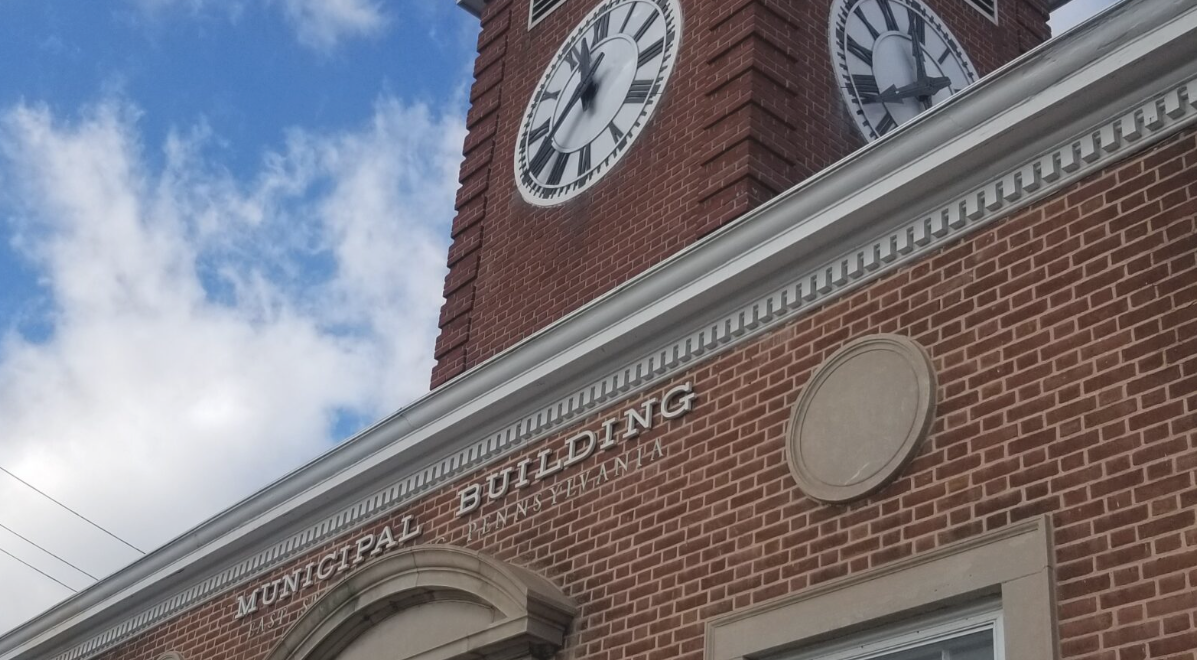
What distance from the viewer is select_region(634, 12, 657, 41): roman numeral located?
525 inches

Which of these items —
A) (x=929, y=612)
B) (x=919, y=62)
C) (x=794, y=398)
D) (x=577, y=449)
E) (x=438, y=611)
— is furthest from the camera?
(x=919, y=62)

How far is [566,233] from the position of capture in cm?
1277

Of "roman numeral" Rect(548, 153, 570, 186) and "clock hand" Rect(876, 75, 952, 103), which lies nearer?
"clock hand" Rect(876, 75, 952, 103)

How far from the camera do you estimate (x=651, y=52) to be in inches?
516

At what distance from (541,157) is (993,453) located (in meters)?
7.30

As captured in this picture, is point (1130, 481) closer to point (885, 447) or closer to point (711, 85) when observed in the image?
point (885, 447)

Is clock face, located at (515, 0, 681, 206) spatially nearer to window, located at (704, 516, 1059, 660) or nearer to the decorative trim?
the decorative trim

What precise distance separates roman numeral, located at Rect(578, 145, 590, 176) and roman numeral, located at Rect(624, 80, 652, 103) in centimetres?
52

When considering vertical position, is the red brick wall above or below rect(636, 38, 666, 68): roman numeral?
below

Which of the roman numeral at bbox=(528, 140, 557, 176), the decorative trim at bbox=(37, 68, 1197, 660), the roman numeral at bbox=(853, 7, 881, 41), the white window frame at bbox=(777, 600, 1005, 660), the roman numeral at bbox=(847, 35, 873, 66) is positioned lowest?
the white window frame at bbox=(777, 600, 1005, 660)

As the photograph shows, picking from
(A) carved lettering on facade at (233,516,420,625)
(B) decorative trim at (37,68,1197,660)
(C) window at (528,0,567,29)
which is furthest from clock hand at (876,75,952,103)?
(A) carved lettering on facade at (233,516,420,625)

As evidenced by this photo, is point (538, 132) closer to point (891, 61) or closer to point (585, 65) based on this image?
point (585, 65)

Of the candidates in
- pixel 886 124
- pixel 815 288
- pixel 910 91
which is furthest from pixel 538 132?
pixel 815 288

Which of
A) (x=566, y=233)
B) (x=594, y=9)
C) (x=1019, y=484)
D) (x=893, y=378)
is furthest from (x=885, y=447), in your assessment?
(x=594, y=9)
